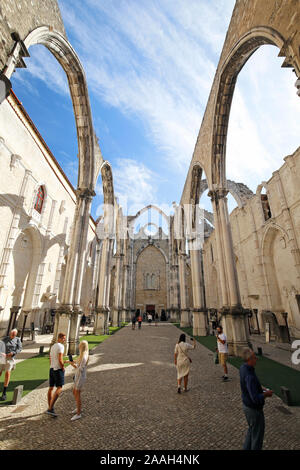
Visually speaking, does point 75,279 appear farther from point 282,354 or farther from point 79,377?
point 282,354

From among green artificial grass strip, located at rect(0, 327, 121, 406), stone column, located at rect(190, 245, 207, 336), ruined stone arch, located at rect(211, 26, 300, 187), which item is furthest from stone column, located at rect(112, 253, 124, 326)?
ruined stone arch, located at rect(211, 26, 300, 187)

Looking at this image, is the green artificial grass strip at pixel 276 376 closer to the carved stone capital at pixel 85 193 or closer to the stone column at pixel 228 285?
the stone column at pixel 228 285

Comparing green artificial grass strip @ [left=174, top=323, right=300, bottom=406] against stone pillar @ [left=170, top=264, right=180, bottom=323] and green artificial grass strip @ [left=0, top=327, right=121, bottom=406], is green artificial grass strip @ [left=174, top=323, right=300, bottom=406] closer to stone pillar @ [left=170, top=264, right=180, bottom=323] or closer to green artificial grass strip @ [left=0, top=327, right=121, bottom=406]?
green artificial grass strip @ [left=0, top=327, right=121, bottom=406]

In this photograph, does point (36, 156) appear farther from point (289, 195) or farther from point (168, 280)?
point (168, 280)

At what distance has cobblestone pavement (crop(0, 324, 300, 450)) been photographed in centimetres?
257

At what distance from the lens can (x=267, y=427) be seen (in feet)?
9.66

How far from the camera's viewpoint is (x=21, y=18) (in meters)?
4.33

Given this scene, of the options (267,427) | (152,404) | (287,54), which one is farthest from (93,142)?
(267,427)

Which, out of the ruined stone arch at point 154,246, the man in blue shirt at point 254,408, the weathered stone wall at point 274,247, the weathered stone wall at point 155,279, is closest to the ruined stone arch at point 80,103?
the man in blue shirt at point 254,408

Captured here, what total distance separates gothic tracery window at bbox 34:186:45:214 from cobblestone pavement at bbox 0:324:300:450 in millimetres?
11153

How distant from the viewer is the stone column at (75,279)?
7.32 metres

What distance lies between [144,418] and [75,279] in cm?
587

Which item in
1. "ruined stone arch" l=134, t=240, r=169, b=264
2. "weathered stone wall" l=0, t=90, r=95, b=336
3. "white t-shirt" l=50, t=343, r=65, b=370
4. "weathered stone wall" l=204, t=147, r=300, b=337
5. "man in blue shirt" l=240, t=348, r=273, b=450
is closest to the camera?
"man in blue shirt" l=240, t=348, r=273, b=450

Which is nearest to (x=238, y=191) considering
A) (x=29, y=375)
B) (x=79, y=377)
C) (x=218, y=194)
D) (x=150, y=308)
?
(x=218, y=194)
